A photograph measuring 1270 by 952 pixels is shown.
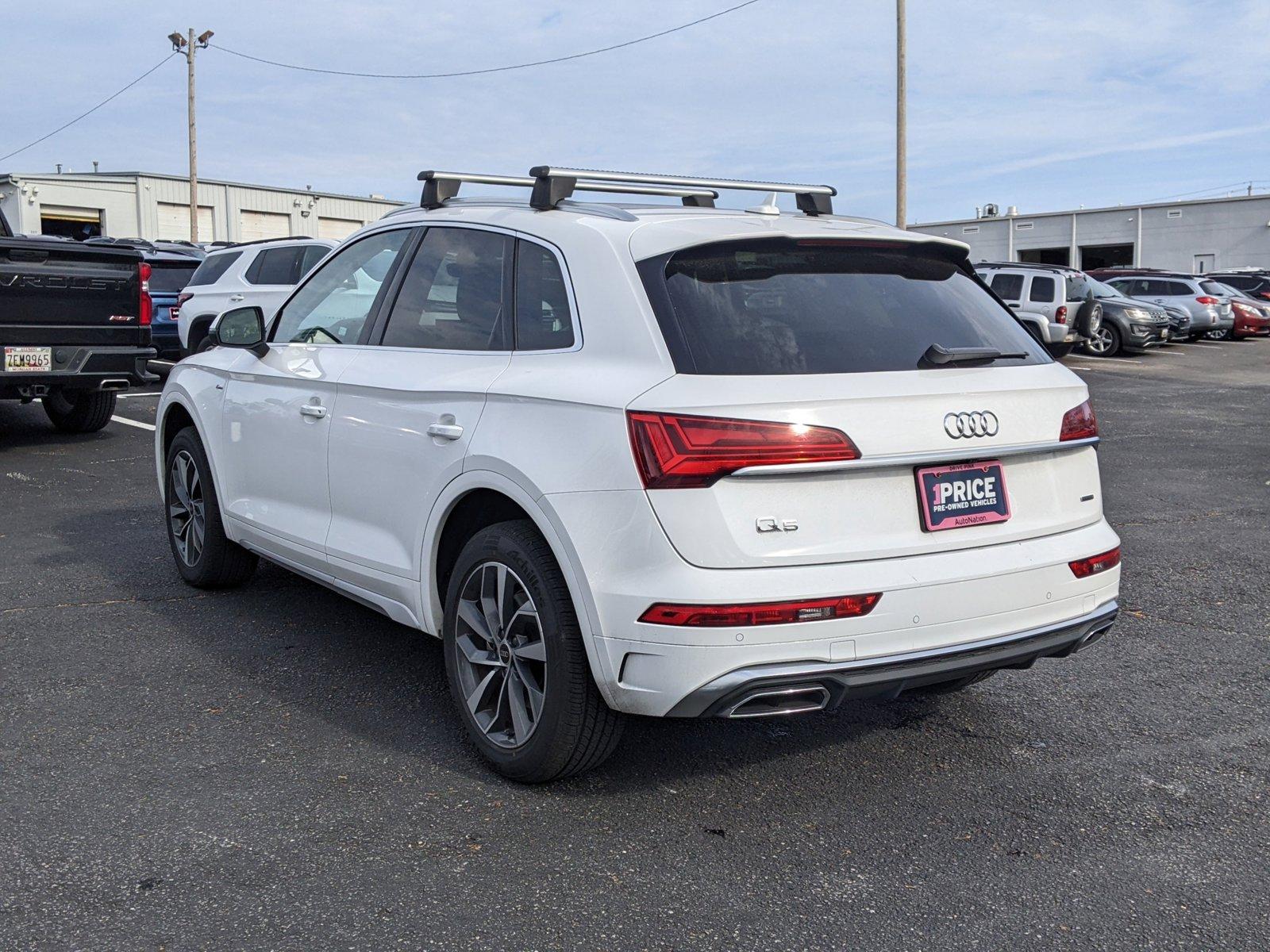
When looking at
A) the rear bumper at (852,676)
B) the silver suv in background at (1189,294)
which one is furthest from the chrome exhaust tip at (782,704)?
the silver suv in background at (1189,294)

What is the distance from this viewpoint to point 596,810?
3.58 metres

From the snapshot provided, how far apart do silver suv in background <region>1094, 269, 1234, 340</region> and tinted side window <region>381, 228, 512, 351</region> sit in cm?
2925

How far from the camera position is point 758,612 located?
315 cm

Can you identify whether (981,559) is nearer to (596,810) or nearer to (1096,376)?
(596,810)

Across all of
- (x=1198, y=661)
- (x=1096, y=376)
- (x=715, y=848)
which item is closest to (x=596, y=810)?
(x=715, y=848)

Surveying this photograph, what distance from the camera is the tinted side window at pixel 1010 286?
2425cm

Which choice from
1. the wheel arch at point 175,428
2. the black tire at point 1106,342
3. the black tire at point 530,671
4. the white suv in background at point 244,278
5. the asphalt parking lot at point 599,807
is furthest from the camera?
the black tire at point 1106,342

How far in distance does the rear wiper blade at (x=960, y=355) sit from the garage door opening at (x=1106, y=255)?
60739 mm

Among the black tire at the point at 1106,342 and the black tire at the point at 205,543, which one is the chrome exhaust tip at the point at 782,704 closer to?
the black tire at the point at 205,543

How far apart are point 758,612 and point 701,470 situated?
383 millimetres

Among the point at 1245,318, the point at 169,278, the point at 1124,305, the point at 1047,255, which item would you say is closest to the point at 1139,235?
the point at 1047,255

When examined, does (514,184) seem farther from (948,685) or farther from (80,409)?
(80,409)

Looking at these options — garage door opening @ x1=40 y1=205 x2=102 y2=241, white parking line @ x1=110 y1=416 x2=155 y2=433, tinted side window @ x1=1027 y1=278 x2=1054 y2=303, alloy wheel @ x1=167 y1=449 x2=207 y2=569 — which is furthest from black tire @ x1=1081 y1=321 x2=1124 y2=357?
garage door opening @ x1=40 y1=205 x2=102 y2=241

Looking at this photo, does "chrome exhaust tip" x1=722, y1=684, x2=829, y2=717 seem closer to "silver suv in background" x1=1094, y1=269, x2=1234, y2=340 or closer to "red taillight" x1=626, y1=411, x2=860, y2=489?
"red taillight" x1=626, y1=411, x2=860, y2=489
